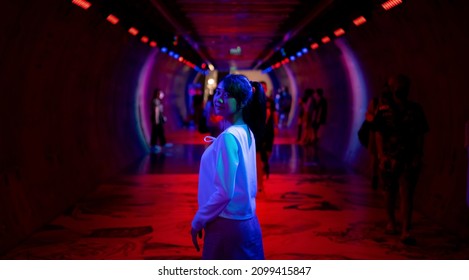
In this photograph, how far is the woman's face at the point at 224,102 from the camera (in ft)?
14.0

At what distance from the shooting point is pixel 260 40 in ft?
80.8

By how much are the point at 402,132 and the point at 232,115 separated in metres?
4.44

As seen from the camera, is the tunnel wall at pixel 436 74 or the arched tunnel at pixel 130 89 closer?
the arched tunnel at pixel 130 89

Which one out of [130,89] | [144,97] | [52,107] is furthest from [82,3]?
[144,97]

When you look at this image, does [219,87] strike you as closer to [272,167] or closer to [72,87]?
[72,87]

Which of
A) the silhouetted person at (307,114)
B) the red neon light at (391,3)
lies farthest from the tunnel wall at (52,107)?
the silhouetted person at (307,114)

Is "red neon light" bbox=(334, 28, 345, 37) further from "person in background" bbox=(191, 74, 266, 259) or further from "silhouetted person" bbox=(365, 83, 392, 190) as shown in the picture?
"person in background" bbox=(191, 74, 266, 259)

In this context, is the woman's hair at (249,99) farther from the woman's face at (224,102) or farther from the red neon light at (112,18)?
the red neon light at (112,18)

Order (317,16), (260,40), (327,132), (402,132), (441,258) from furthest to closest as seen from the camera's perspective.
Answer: (260,40)
(327,132)
(317,16)
(402,132)
(441,258)

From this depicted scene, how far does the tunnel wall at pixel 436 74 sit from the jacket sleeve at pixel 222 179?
5504 millimetres

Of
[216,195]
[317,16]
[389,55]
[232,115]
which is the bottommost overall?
[216,195]

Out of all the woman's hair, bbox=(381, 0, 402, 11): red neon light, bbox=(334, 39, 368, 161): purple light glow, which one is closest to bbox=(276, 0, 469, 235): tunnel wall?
bbox=(381, 0, 402, 11): red neon light

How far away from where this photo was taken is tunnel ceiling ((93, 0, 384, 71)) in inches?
493
